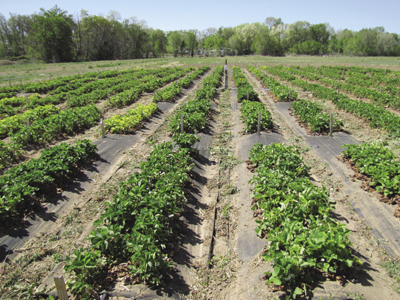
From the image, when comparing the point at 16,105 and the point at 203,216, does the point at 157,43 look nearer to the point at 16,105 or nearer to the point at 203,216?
the point at 16,105

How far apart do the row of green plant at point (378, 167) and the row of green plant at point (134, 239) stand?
500 cm

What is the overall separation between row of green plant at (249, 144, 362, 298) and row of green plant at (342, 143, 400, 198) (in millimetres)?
2112

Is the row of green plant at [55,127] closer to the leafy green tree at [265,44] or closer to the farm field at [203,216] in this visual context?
the farm field at [203,216]

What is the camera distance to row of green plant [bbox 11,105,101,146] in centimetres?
1052

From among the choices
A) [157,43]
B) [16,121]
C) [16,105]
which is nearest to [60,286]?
[16,121]

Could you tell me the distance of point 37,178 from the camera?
6613mm

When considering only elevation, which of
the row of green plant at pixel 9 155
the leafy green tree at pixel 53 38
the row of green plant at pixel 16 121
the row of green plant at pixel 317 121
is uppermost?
the leafy green tree at pixel 53 38

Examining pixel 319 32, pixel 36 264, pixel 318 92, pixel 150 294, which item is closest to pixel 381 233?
pixel 150 294

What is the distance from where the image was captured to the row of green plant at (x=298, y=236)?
3926 mm

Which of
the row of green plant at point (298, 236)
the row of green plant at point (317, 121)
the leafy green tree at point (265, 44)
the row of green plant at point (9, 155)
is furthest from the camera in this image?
the leafy green tree at point (265, 44)

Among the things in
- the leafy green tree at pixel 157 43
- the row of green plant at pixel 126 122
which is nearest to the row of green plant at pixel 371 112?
the row of green plant at pixel 126 122

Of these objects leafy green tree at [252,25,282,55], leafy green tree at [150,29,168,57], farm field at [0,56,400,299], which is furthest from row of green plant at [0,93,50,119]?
leafy green tree at [252,25,282,55]

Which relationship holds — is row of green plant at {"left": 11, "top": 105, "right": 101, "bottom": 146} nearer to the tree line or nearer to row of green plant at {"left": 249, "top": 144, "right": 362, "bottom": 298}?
row of green plant at {"left": 249, "top": 144, "right": 362, "bottom": 298}

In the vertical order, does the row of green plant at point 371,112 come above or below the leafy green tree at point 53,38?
below
